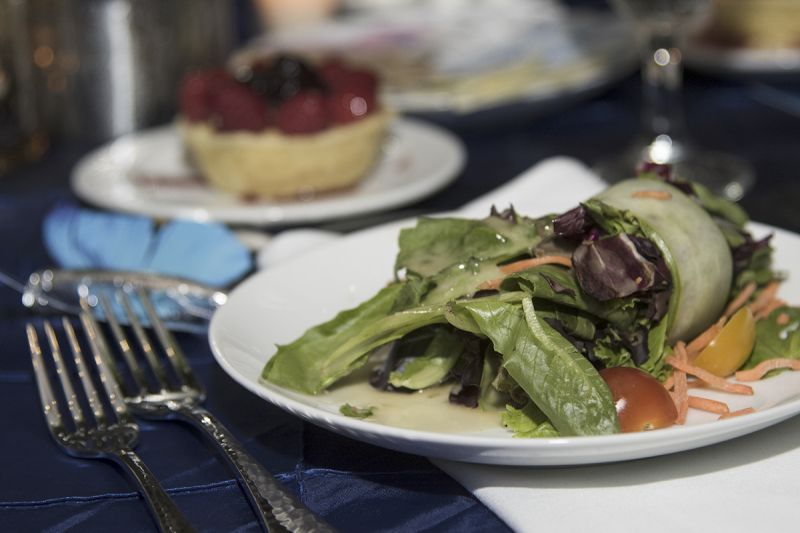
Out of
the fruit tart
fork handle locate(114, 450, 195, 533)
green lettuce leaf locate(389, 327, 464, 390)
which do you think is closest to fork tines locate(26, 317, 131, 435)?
fork handle locate(114, 450, 195, 533)

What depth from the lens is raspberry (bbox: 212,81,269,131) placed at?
2523 millimetres

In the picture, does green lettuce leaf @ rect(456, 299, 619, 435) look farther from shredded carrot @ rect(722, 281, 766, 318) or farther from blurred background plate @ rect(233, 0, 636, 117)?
blurred background plate @ rect(233, 0, 636, 117)

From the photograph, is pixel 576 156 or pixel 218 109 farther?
pixel 576 156

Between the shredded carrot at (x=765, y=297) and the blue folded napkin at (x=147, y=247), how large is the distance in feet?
2.95

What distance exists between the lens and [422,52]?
11.1 feet

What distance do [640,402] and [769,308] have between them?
36 centimetres

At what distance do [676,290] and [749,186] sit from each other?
1.20m

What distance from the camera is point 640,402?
1.23 metres

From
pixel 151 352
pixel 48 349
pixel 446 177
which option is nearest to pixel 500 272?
pixel 151 352

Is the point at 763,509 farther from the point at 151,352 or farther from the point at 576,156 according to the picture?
the point at 576,156

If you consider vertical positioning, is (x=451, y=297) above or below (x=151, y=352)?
above

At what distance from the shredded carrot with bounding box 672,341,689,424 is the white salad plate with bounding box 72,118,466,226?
1.05 meters

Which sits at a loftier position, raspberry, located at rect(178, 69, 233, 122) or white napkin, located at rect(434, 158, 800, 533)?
raspberry, located at rect(178, 69, 233, 122)

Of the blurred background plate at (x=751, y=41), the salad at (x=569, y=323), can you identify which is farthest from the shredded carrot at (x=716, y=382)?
the blurred background plate at (x=751, y=41)
